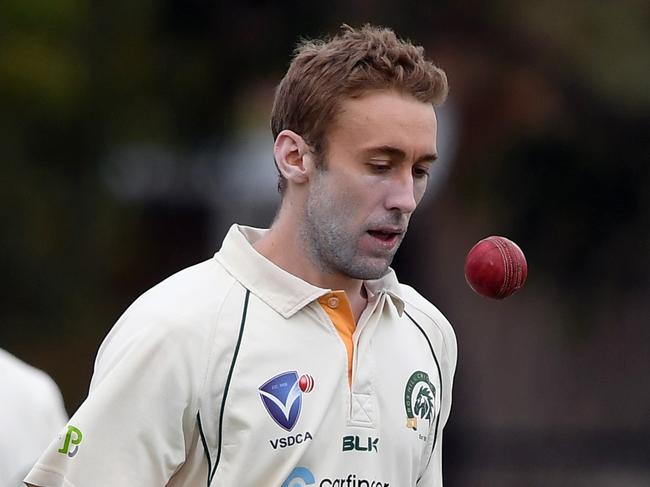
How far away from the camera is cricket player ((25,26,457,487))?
3.92 metres

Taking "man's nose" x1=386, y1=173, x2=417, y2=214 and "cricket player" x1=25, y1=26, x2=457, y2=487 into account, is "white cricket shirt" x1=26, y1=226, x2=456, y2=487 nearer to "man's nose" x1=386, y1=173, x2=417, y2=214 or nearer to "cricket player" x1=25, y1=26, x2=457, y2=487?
"cricket player" x1=25, y1=26, x2=457, y2=487

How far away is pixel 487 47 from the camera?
11.9 m

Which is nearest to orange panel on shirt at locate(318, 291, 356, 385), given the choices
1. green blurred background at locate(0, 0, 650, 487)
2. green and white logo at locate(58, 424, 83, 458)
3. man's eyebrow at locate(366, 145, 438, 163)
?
man's eyebrow at locate(366, 145, 438, 163)

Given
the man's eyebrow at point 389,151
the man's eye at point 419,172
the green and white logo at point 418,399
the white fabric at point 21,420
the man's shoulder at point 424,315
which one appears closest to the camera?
the man's eyebrow at point 389,151

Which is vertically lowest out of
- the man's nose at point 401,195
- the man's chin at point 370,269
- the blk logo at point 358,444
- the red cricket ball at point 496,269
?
the blk logo at point 358,444

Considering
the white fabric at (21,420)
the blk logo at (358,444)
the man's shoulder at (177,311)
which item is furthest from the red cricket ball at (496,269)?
the white fabric at (21,420)

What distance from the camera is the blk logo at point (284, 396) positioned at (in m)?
3.98

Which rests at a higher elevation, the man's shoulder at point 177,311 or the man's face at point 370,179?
the man's face at point 370,179

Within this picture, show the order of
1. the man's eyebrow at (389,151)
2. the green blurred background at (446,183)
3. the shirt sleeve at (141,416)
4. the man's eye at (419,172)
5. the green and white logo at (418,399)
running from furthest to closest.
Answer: the green blurred background at (446,183) → the green and white logo at (418,399) → the man's eye at (419,172) → the man's eyebrow at (389,151) → the shirt sleeve at (141,416)

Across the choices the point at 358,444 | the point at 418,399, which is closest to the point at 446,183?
the point at 418,399

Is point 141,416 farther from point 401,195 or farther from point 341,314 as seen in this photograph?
point 401,195

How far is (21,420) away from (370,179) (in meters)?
1.98

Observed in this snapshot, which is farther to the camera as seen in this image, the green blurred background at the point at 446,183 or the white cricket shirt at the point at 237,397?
the green blurred background at the point at 446,183

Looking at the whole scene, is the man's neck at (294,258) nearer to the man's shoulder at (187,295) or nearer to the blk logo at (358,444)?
the man's shoulder at (187,295)
